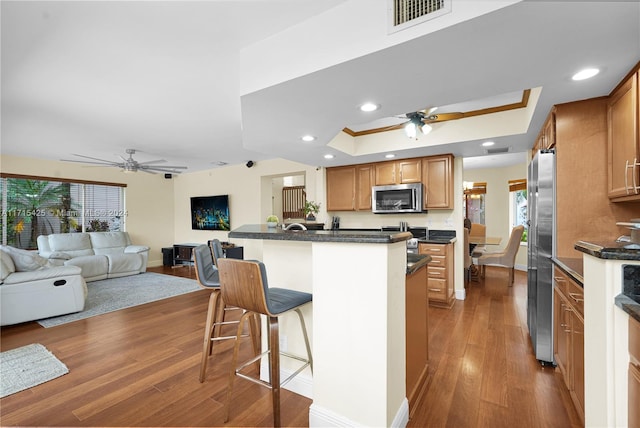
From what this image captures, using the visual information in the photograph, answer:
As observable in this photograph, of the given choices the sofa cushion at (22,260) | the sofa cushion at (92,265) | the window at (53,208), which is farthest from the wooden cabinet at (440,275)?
the window at (53,208)

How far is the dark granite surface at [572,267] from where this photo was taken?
1637 mm

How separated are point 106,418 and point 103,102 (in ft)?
9.52

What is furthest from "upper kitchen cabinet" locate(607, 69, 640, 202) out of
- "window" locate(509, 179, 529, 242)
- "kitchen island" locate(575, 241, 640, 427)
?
"window" locate(509, 179, 529, 242)

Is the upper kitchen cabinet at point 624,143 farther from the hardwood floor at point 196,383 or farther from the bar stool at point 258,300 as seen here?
the bar stool at point 258,300

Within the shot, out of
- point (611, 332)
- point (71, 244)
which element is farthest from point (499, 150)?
point (71, 244)

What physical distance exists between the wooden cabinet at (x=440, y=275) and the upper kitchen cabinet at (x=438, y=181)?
25.3 inches

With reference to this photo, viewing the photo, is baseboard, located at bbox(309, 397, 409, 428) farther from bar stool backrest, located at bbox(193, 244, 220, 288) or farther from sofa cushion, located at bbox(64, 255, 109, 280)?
sofa cushion, located at bbox(64, 255, 109, 280)

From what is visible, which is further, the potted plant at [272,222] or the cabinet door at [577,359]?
the potted plant at [272,222]

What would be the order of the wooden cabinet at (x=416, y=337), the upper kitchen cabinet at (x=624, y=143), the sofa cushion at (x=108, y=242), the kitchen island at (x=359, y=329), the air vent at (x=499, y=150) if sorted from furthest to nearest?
the sofa cushion at (x=108, y=242)
the air vent at (x=499, y=150)
the wooden cabinet at (x=416, y=337)
the upper kitchen cabinet at (x=624, y=143)
the kitchen island at (x=359, y=329)

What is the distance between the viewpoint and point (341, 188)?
4.98 meters

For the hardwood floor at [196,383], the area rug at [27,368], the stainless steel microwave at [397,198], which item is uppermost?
the stainless steel microwave at [397,198]

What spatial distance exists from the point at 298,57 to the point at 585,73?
1.76 m

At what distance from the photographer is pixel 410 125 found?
10.0 feet

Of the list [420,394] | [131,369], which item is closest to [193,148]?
[131,369]
